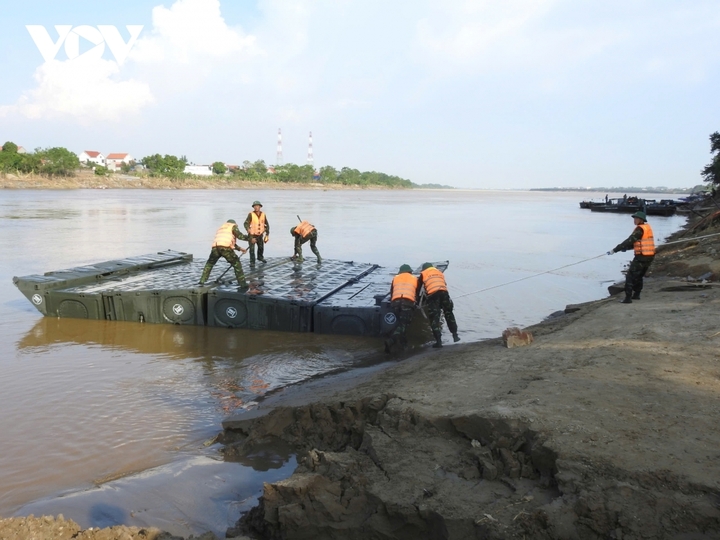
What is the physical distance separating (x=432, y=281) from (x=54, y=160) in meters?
84.0

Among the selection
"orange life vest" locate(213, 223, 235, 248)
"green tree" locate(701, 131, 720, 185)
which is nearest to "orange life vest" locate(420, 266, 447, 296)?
"orange life vest" locate(213, 223, 235, 248)

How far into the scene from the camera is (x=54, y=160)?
78.9 metres

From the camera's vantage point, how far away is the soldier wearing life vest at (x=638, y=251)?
30.6 feet

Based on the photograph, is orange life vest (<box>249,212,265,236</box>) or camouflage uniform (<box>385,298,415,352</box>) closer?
camouflage uniform (<box>385,298,415,352</box>)

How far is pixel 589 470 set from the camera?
142 inches

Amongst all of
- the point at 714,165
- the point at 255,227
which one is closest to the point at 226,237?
the point at 255,227

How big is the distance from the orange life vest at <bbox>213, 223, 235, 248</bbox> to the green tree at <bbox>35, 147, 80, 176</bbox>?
7962cm

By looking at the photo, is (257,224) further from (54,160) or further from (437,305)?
(54,160)

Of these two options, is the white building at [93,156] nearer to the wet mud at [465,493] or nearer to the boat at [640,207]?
the boat at [640,207]

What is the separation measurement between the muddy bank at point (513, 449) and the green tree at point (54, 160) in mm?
85219

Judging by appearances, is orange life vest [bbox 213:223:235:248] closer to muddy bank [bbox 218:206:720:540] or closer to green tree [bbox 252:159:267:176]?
muddy bank [bbox 218:206:720:540]

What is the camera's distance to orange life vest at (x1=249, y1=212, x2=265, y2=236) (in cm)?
1361

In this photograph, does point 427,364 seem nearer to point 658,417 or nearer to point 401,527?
point 658,417

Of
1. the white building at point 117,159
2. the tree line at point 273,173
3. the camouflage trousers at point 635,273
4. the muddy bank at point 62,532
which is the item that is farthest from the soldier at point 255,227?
the white building at point 117,159
